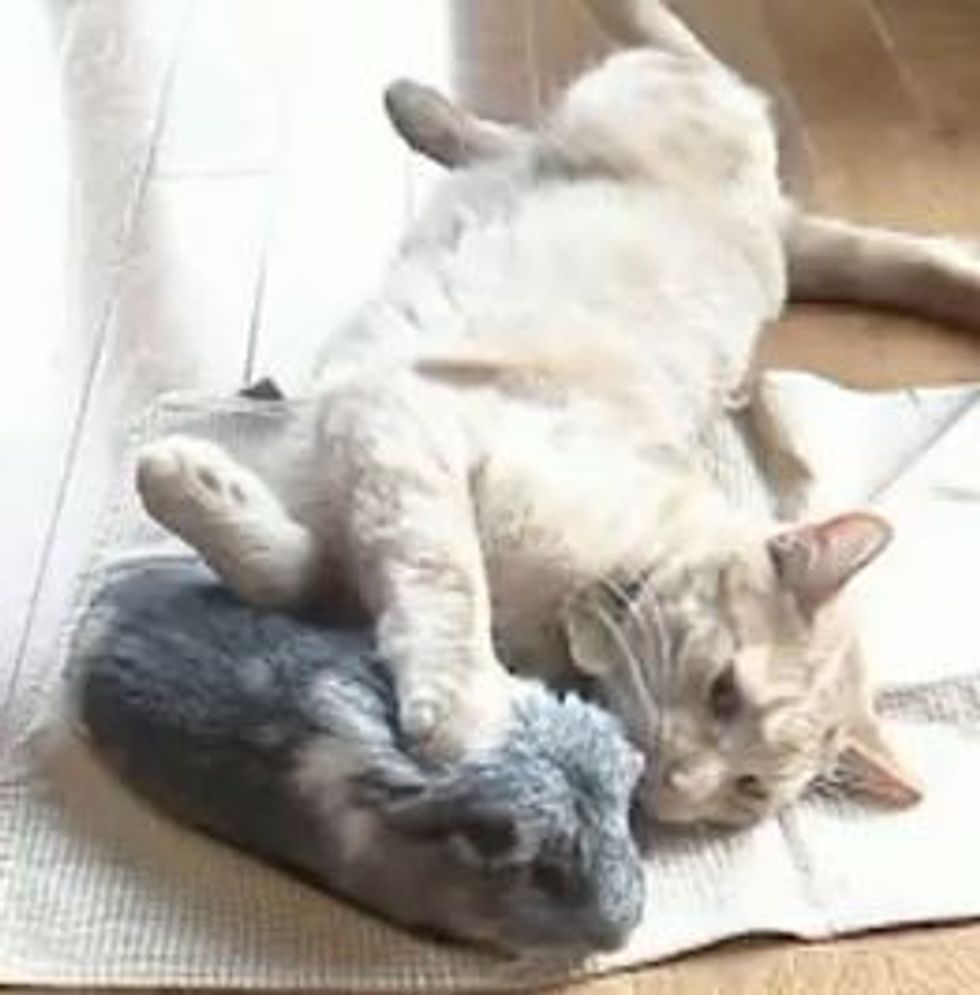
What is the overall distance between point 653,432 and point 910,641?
27cm

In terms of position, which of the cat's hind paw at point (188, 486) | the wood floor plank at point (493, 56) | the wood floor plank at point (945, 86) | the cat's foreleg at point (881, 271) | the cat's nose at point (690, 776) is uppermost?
the cat's hind paw at point (188, 486)

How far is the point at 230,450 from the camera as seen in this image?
2.00m

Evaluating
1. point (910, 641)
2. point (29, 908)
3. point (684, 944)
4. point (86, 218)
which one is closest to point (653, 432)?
point (910, 641)

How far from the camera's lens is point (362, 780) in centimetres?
153

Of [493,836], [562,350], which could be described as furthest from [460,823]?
[562,350]

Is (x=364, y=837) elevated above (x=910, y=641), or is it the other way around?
(x=364, y=837)

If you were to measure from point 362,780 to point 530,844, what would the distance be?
0.12 metres

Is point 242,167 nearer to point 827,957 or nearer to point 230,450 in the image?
point 230,450

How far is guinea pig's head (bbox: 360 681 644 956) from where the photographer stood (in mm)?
1492

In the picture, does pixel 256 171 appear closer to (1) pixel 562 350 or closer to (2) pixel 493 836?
(1) pixel 562 350

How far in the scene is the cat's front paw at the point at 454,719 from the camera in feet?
4.99

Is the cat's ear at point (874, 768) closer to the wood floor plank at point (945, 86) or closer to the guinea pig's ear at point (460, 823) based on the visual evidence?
the guinea pig's ear at point (460, 823)

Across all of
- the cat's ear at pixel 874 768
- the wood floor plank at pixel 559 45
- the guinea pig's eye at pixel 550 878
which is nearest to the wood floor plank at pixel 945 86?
the wood floor plank at pixel 559 45

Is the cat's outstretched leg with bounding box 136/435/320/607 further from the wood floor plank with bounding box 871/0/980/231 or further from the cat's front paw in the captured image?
the wood floor plank with bounding box 871/0/980/231
